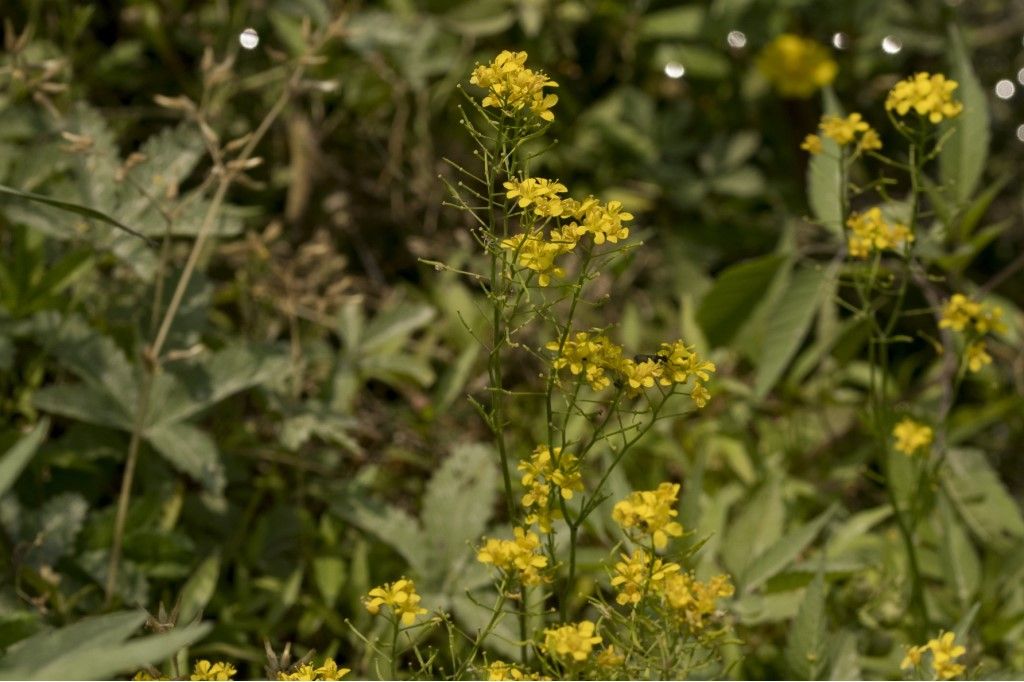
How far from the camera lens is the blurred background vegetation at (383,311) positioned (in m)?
1.59

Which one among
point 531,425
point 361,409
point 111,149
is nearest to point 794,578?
point 531,425

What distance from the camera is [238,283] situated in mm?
1900

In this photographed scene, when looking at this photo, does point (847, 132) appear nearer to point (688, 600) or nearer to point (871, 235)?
point (871, 235)

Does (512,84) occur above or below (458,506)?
above

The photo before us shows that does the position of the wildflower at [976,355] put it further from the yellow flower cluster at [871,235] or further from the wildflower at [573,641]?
the wildflower at [573,641]

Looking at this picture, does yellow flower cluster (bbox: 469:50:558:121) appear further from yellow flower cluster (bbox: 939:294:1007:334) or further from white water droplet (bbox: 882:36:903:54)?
white water droplet (bbox: 882:36:903:54)

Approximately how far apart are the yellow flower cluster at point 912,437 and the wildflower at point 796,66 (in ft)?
3.80

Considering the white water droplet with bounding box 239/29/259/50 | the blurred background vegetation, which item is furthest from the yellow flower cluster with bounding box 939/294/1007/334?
the white water droplet with bounding box 239/29/259/50

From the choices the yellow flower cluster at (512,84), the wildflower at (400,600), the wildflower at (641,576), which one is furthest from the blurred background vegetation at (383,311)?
A: the wildflower at (641,576)

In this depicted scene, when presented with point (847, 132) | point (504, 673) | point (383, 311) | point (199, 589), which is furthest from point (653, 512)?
point (383, 311)

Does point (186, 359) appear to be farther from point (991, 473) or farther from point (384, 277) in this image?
point (991, 473)

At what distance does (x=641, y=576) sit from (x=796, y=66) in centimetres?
164

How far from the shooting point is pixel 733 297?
1.98m

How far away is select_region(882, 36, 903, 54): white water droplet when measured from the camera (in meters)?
2.52
